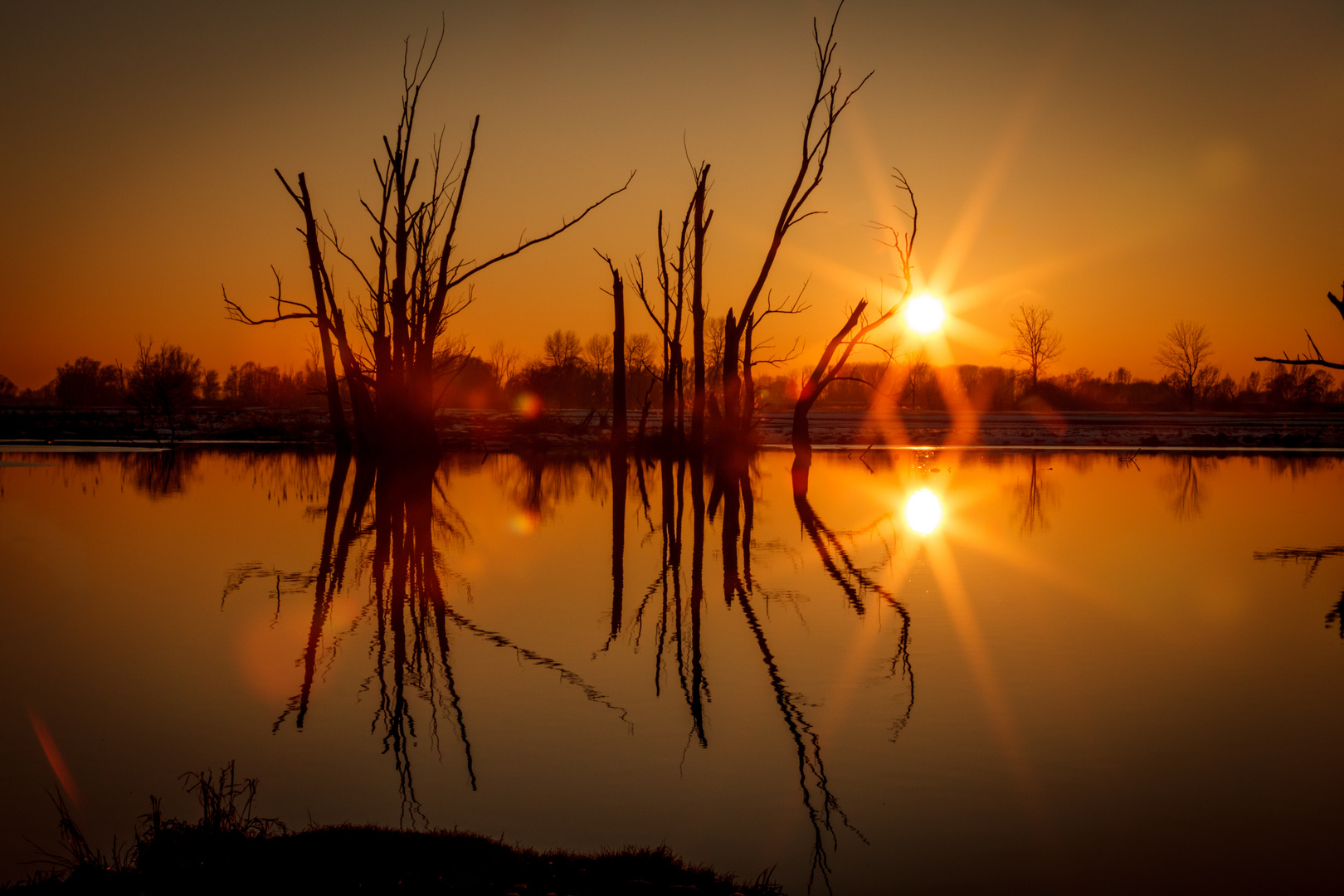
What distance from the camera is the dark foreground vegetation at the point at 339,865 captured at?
328 cm

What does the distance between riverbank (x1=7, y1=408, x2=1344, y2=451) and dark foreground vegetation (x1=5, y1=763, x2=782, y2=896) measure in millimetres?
31964

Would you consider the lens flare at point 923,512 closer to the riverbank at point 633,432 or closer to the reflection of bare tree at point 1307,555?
the reflection of bare tree at point 1307,555

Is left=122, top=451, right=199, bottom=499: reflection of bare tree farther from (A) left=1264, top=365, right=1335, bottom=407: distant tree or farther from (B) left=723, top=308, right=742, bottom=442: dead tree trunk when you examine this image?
(A) left=1264, top=365, right=1335, bottom=407: distant tree

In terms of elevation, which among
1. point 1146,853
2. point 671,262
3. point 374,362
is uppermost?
point 671,262

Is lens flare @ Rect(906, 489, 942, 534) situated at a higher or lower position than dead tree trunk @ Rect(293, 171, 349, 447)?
lower

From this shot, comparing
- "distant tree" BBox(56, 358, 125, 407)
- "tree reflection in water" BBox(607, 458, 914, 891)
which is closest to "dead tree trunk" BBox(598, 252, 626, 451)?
"tree reflection in water" BBox(607, 458, 914, 891)

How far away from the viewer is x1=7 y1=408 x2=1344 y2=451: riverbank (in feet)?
126

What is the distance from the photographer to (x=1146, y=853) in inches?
146

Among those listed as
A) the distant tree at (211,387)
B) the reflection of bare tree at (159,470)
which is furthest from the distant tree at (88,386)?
the reflection of bare tree at (159,470)

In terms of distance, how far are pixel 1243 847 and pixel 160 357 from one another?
5686 centimetres

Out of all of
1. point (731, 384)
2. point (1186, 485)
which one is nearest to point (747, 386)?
point (731, 384)

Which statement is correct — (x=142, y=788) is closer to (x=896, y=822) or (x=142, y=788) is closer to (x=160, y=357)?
(x=896, y=822)

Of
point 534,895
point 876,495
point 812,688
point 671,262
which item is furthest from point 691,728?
point 671,262

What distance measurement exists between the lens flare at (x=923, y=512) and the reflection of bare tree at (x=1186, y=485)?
137 inches
